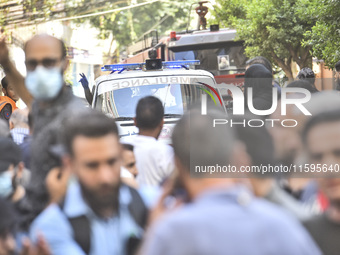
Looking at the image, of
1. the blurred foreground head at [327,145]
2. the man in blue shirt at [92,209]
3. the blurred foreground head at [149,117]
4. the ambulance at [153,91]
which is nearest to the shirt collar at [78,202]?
the man in blue shirt at [92,209]

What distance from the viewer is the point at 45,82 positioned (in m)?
4.48

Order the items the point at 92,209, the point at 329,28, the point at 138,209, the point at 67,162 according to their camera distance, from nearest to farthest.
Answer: the point at 92,209 < the point at 138,209 < the point at 67,162 < the point at 329,28

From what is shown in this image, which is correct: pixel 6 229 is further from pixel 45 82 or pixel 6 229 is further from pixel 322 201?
pixel 322 201

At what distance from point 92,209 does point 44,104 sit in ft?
3.81

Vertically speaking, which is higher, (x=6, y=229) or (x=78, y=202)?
(x=78, y=202)

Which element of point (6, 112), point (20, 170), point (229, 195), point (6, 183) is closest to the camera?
point (229, 195)

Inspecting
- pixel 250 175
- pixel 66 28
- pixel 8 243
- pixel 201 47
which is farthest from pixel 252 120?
pixel 66 28

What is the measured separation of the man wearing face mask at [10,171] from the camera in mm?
4529

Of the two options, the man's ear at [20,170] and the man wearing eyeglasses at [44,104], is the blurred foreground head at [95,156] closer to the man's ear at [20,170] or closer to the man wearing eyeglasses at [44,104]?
the man wearing eyeglasses at [44,104]

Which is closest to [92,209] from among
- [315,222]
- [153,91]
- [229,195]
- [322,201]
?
[229,195]

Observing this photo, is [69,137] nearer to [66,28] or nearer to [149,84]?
[149,84]

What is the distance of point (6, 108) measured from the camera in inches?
370

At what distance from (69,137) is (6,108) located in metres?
5.92

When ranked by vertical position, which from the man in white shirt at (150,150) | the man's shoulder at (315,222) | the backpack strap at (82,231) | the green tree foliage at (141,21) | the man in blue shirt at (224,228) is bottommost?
the green tree foliage at (141,21)
